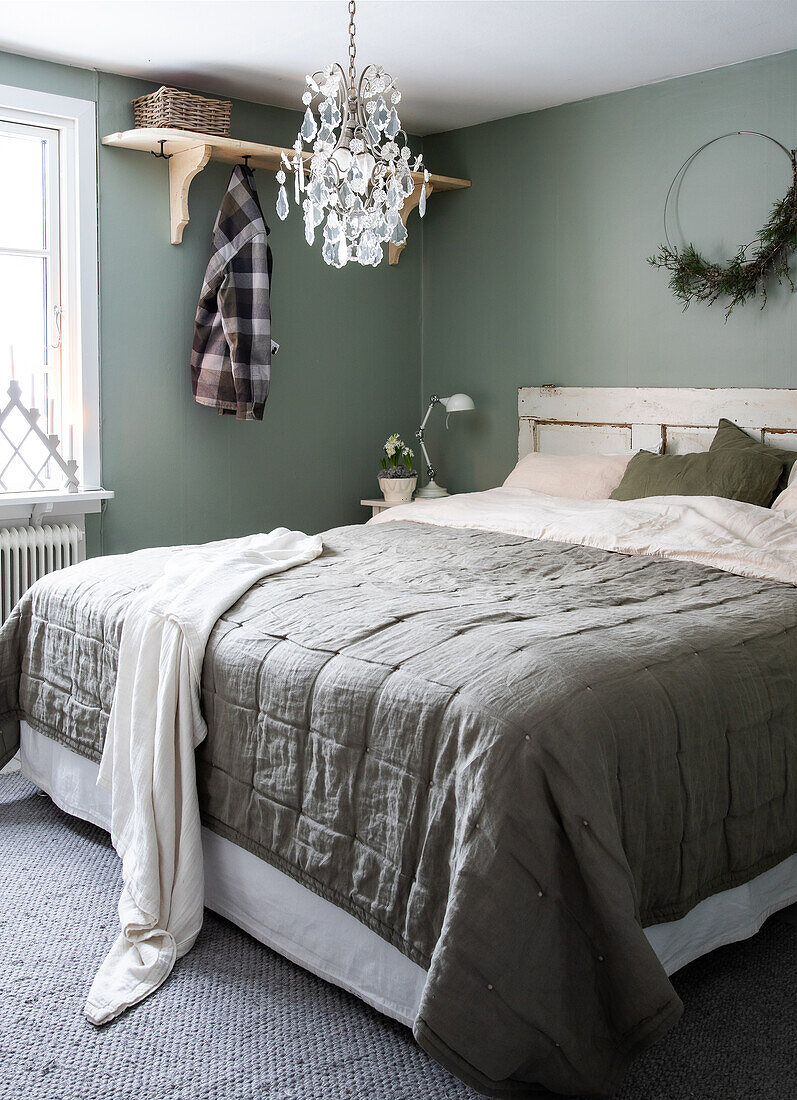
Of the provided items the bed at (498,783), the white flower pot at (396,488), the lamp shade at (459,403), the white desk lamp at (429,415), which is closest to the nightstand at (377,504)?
the white flower pot at (396,488)

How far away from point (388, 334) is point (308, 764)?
3266mm

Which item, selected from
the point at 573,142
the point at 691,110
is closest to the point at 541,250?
the point at 573,142

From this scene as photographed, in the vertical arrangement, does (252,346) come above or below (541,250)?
below

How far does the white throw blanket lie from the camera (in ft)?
6.83

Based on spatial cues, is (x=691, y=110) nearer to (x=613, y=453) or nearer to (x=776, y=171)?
(x=776, y=171)

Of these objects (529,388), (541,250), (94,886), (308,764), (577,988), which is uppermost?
(541,250)

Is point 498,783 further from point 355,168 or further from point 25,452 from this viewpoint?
point 25,452

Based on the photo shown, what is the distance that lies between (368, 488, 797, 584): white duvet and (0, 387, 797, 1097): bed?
0.29 ft

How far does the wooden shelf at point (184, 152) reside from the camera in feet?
12.0

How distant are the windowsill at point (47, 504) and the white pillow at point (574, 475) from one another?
64.0 inches

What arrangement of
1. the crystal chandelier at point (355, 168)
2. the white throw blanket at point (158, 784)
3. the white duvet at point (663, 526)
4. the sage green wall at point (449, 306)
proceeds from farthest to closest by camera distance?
the sage green wall at point (449, 306) < the white duvet at point (663, 526) < the crystal chandelier at point (355, 168) < the white throw blanket at point (158, 784)

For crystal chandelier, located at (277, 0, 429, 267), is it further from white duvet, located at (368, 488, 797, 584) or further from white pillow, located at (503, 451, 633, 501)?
white pillow, located at (503, 451, 633, 501)

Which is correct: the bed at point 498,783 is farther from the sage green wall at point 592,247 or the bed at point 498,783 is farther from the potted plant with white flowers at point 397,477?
the potted plant with white flowers at point 397,477

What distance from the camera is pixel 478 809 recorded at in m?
1.55
